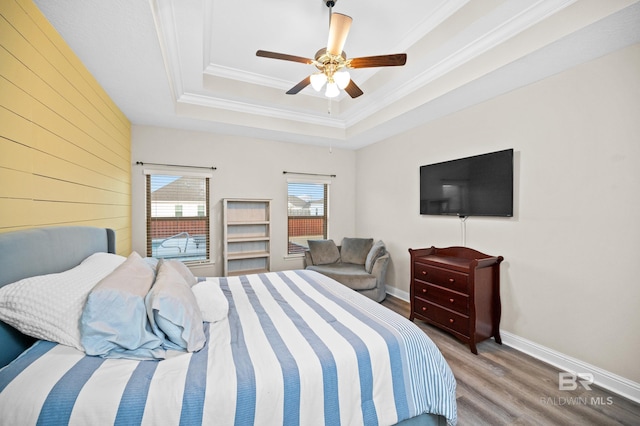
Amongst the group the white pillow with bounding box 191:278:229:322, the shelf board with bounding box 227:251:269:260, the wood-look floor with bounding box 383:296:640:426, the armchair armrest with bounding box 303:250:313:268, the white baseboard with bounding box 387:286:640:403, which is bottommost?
the wood-look floor with bounding box 383:296:640:426


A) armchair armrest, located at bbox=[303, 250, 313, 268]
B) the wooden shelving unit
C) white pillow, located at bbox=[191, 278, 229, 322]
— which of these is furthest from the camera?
armchair armrest, located at bbox=[303, 250, 313, 268]

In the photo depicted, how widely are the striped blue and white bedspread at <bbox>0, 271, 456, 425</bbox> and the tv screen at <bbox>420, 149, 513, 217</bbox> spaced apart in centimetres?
188

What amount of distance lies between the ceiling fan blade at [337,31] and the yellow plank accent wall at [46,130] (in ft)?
5.77

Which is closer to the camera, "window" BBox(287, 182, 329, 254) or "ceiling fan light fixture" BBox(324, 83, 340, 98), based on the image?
"ceiling fan light fixture" BBox(324, 83, 340, 98)

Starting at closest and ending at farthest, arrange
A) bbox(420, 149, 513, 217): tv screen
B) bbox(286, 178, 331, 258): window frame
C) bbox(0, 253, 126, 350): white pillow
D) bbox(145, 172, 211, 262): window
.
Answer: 1. bbox(0, 253, 126, 350): white pillow
2. bbox(420, 149, 513, 217): tv screen
3. bbox(145, 172, 211, 262): window
4. bbox(286, 178, 331, 258): window frame

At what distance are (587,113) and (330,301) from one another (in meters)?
2.59

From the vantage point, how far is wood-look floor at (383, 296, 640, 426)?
70.4 inches

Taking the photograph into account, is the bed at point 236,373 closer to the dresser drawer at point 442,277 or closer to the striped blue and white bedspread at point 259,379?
the striped blue and white bedspread at point 259,379

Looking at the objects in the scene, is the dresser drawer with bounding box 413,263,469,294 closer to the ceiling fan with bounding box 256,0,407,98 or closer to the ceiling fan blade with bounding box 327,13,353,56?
the ceiling fan with bounding box 256,0,407,98

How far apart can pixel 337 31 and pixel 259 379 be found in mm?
2122

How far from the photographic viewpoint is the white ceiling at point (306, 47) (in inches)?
73.4

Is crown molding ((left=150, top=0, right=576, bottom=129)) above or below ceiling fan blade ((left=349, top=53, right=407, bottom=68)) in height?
above

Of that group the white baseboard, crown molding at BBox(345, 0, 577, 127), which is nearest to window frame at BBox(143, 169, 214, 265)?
crown molding at BBox(345, 0, 577, 127)

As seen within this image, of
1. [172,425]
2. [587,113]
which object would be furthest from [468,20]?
[172,425]
